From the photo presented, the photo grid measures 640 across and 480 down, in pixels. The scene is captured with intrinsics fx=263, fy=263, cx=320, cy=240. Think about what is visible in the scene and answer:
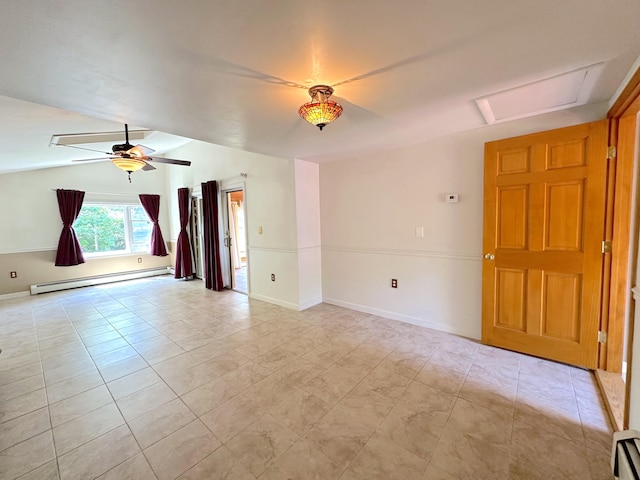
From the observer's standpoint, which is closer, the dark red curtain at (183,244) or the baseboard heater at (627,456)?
the baseboard heater at (627,456)

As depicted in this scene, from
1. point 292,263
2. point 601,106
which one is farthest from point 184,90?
point 601,106

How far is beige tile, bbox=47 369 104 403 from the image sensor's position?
2.09 metres

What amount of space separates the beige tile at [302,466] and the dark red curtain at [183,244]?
217 inches

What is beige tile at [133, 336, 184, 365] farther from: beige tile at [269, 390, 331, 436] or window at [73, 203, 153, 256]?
window at [73, 203, 153, 256]

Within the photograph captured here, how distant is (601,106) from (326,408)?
319 cm

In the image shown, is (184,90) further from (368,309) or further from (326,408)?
(368,309)

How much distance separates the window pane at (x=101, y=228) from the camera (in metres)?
5.76

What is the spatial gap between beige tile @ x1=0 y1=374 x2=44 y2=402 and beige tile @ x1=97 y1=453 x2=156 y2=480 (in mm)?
1418

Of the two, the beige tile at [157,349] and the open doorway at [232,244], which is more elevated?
the open doorway at [232,244]

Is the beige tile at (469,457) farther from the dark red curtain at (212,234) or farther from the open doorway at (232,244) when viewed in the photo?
the dark red curtain at (212,234)

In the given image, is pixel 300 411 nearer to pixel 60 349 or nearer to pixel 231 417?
pixel 231 417

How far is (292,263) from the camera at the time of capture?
13.0 ft

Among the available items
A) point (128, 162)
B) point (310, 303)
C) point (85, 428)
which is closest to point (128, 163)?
point (128, 162)

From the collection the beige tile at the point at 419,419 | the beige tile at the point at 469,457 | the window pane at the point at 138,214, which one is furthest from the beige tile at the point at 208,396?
the window pane at the point at 138,214
